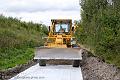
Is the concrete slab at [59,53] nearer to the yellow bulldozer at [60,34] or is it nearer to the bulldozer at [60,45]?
the bulldozer at [60,45]

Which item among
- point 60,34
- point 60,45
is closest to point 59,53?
point 60,45

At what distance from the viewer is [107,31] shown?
19188 mm

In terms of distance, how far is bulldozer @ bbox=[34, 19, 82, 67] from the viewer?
17656 mm

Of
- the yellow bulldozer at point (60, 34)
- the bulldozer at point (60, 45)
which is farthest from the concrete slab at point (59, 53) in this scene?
the yellow bulldozer at point (60, 34)

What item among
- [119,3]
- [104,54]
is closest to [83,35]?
[119,3]

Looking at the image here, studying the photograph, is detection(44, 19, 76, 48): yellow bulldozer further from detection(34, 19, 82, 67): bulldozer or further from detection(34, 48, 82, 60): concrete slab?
detection(34, 48, 82, 60): concrete slab

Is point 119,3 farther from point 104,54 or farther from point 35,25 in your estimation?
point 35,25

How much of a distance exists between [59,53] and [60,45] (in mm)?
1623

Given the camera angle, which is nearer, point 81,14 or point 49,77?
point 49,77

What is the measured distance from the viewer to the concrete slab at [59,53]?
692 inches

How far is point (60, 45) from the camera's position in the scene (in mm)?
19406

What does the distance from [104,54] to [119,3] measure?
438 cm

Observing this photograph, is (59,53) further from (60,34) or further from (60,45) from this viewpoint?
(60,34)

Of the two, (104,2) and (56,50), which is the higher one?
(104,2)
